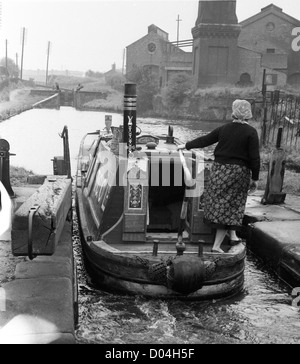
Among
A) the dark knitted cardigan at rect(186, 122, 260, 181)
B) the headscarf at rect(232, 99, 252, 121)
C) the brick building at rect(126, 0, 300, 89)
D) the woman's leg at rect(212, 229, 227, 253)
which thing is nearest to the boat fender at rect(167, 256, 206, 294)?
the woman's leg at rect(212, 229, 227, 253)

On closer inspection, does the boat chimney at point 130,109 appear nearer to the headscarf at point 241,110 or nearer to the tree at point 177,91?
the headscarf at point 241,110

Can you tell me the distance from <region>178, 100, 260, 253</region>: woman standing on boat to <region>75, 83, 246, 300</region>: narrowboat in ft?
0.96

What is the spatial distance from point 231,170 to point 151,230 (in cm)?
203

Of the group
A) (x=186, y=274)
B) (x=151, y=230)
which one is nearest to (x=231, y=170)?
(x=186, y=274)

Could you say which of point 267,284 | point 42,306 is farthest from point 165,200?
point 42,306

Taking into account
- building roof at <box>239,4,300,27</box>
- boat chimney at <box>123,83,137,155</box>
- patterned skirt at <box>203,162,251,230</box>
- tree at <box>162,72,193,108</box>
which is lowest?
patterned skirt at <box>203,162,251,230</box>

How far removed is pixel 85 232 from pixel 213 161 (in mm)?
2066

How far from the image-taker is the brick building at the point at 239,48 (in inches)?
1713

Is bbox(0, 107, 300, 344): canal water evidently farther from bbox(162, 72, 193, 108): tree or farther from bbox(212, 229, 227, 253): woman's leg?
bbox(162, 72, 193, 108): tree

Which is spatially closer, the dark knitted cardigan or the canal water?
the canal water

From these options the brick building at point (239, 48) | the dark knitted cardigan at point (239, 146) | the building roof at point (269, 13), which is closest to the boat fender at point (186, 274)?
the dark knitted cardigan at point (239, 146)

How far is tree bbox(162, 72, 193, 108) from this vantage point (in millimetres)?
45344

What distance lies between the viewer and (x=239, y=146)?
598cm

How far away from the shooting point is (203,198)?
6570 mm
